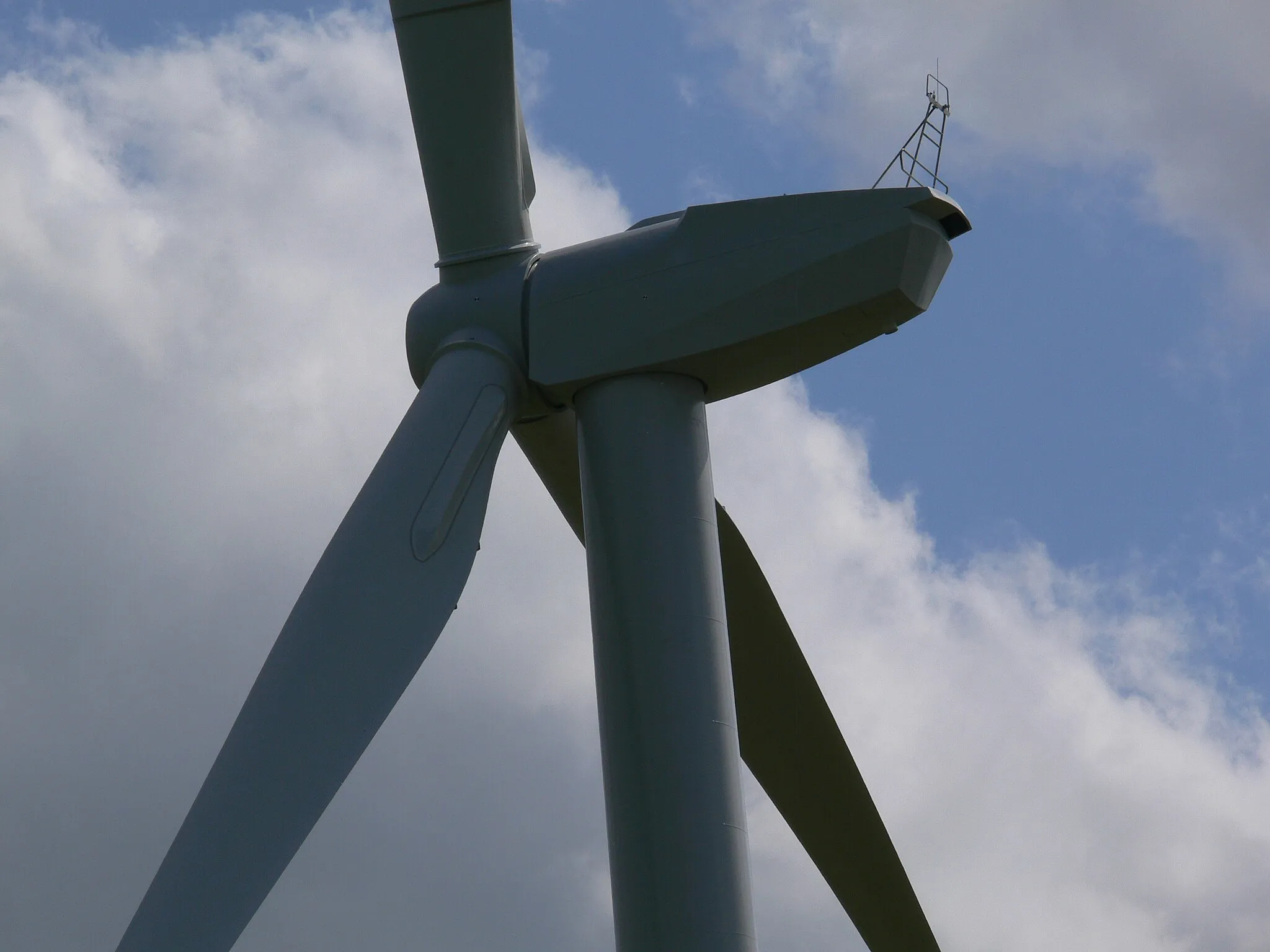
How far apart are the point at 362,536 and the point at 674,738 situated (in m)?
3.07

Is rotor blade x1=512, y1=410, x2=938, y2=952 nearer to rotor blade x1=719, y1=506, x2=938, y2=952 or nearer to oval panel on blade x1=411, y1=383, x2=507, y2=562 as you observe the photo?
rotor blade x1=719, y1=506, x2=938, y2=952

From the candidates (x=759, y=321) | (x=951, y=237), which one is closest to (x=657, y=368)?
(x=759, y=321)

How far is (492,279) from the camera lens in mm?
15750

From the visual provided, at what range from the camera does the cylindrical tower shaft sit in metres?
13.1

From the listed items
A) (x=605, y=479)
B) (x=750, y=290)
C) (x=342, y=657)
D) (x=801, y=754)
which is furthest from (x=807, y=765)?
(x=342, y=657)

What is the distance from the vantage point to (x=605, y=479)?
1439 centimetres

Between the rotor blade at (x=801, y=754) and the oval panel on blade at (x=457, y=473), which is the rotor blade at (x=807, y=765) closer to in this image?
the rotor blade at (x=801, y=754)

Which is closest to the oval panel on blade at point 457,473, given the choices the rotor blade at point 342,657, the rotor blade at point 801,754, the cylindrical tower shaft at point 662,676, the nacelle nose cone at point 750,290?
the rotor blade at point 342,657

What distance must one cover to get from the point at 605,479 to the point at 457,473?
128 centimetres

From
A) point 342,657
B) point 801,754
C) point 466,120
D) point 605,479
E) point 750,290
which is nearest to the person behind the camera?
point 342,657

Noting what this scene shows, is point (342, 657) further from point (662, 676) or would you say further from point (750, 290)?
point (750, 290)

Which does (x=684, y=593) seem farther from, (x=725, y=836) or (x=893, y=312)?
(x=893, y=312)

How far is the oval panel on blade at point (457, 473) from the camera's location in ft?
46.4

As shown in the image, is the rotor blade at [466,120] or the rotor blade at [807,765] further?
the rotor blade at [807,765]
